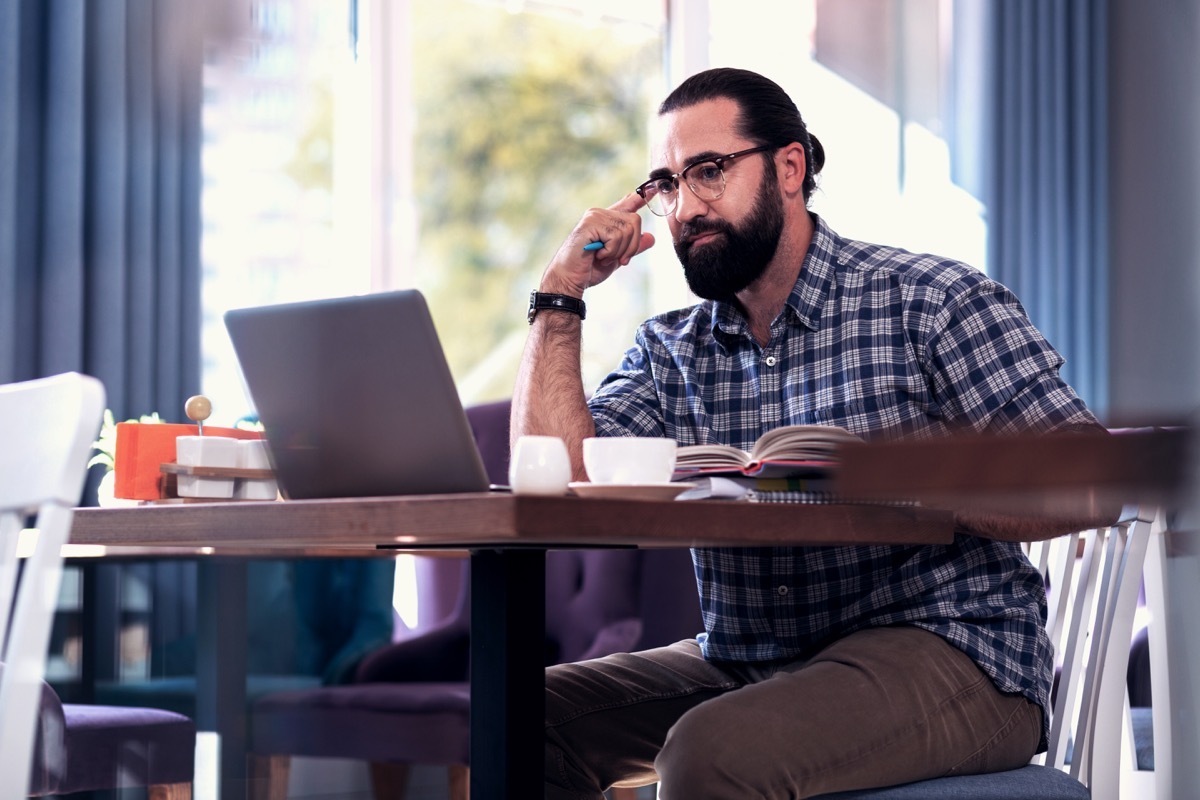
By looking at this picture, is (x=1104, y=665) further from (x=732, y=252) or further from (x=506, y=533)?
(x=506, y=533)

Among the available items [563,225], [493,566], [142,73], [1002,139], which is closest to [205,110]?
[142,73]

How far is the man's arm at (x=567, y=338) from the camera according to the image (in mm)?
1649

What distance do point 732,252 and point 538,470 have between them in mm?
831

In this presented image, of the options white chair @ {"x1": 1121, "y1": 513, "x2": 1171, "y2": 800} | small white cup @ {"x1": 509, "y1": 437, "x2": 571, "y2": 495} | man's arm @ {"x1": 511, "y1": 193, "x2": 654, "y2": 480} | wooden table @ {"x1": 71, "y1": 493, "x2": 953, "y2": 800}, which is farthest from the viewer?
man's arm @ {"x1": 511, "y1": 193, "x2": 654, "y2": 480}

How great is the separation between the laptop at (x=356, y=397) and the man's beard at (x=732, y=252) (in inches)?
29.5

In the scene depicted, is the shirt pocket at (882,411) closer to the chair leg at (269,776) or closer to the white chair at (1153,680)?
the white chair at (1153,680)

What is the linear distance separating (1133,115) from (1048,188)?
13.3ft

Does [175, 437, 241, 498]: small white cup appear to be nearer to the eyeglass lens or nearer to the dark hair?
the eyeglass lens

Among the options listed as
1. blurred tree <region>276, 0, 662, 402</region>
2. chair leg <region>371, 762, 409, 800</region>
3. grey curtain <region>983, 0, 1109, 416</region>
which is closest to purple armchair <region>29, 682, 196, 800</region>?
chair leg <region>371, 762, 409, 800</region>

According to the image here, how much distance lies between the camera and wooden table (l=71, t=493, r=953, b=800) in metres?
0.79

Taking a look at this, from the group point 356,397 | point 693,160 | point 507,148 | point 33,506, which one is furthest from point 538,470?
point 507,148

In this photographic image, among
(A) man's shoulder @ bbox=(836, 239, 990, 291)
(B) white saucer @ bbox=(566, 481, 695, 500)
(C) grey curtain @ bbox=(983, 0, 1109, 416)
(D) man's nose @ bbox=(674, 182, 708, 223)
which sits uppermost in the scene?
(C) grey curtain @ bbox=(983, 0, 1109, 416)

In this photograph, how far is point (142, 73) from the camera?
2834 millimetres

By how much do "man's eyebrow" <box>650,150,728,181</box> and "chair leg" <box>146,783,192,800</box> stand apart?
1.20 m
